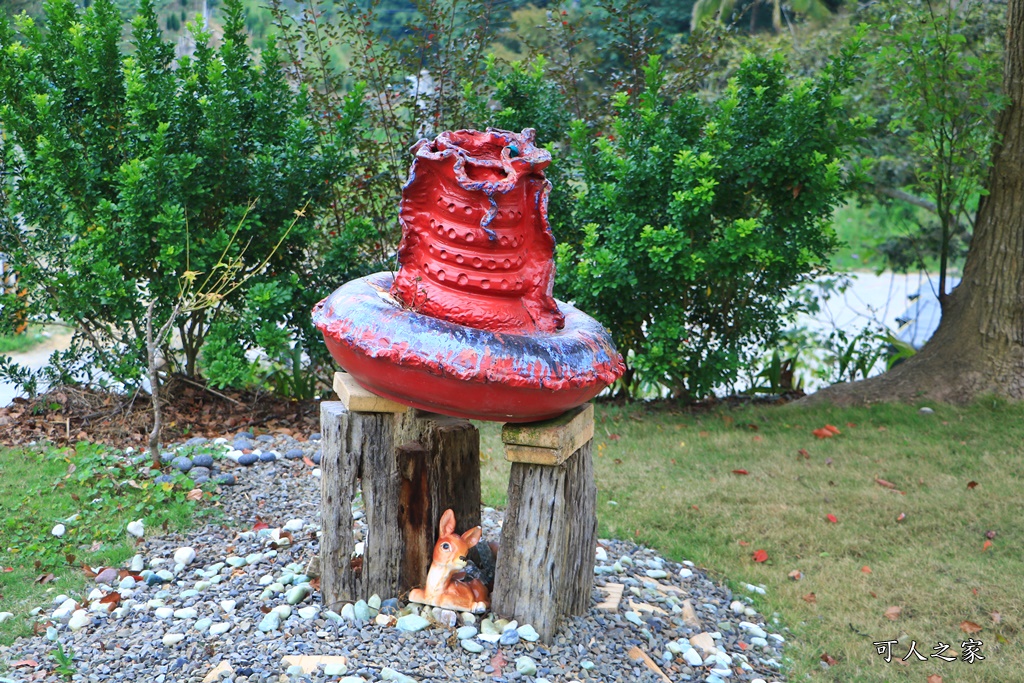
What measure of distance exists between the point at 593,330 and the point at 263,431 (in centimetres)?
299

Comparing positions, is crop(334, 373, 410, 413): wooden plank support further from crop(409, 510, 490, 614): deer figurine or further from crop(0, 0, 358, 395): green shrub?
crop(0, 0, 358, 395): green shrub

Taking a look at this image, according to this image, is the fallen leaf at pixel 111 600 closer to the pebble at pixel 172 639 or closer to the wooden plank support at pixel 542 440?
the pebble at pixel 172 639

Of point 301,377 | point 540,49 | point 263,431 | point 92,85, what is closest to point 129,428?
point 263,431

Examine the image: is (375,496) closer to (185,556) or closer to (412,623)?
(412,623)

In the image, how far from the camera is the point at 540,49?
6309mm

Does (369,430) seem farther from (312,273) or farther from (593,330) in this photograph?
(312,273)

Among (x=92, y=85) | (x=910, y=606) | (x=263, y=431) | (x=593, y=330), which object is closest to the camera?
(x=593, y=330)

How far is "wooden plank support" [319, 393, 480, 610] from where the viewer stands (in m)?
3.11

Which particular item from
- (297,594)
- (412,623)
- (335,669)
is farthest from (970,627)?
(297,594)

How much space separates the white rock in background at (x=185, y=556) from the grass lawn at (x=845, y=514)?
1547mm

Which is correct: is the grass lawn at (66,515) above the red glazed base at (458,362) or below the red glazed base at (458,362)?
below

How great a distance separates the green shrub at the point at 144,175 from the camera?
4.94 m

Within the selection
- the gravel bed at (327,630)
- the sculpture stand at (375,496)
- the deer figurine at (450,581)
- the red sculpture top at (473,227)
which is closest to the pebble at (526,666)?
the gravel bed at (327,630)

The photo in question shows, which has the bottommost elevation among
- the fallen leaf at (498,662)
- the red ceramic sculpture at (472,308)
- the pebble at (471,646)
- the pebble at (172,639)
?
the pebble at (172,639)
